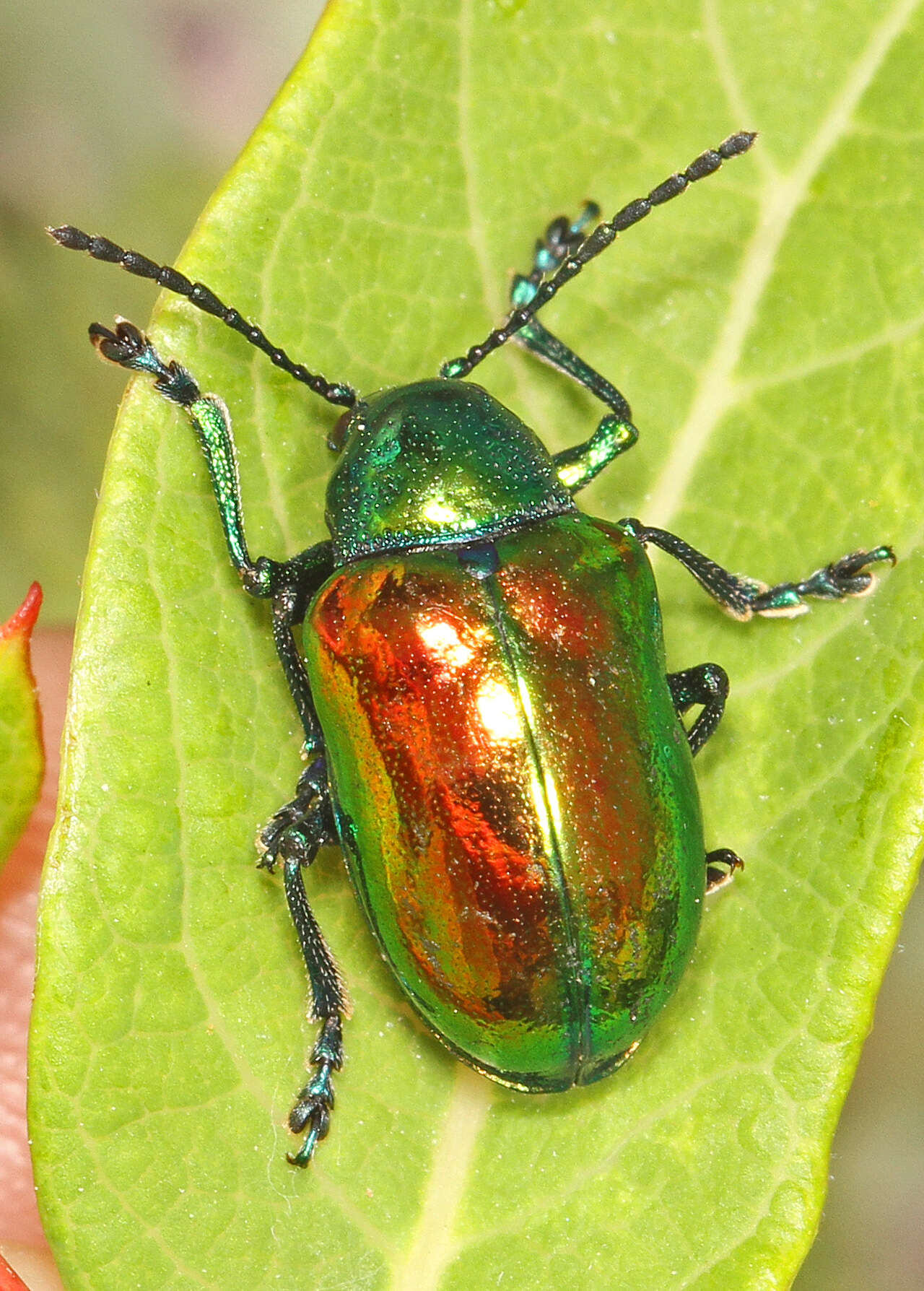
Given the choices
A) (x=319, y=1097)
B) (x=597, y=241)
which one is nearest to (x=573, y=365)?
(x=597, y=241)

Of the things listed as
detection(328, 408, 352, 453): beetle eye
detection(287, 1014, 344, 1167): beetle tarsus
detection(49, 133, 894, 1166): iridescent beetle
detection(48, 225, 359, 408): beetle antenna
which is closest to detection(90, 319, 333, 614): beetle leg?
detection(49, 133, 894, 1166): iridescent beetle

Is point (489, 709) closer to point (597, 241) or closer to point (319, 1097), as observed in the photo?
point (319, 1097)

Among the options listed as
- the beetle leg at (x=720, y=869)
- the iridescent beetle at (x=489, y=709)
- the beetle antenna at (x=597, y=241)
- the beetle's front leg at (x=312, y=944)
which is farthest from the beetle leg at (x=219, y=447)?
the beetle leg at (x=720, y=869)

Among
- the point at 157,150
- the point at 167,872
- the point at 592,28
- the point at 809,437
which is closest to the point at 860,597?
the point at 809,437

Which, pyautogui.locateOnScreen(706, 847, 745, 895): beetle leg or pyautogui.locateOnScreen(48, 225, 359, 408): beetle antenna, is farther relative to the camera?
pyautogui.locateOnScreen(706, 847, 745, 895): beetle leg

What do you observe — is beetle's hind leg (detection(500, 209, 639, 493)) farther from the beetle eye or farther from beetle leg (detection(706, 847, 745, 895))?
beetle leg (detection(706, 847, 745, 895))

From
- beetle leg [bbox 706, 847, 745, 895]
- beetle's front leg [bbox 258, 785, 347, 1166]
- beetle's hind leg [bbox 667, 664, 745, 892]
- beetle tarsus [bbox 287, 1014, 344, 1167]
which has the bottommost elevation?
beetle tarsus [bbox 287, 1014, 344, 1167]

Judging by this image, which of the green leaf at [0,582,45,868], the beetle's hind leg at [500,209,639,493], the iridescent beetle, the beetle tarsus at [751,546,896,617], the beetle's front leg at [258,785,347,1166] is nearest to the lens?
the green leaf at [0,582,45,868]
